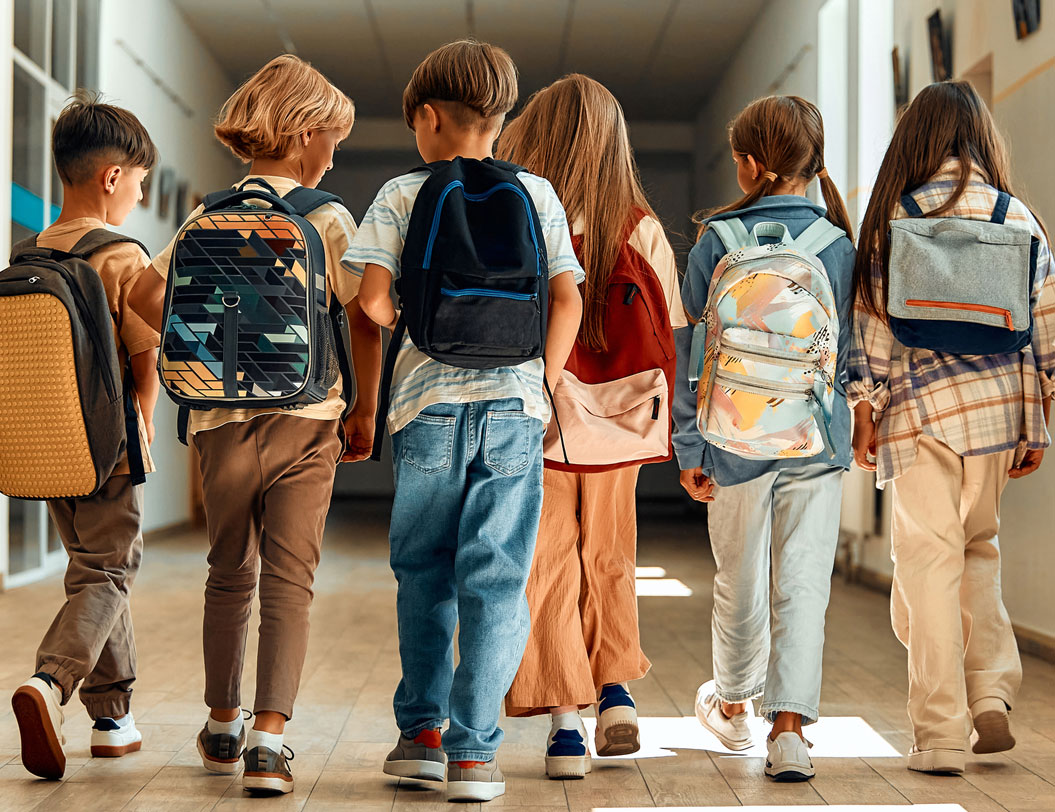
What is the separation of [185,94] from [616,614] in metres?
7.55

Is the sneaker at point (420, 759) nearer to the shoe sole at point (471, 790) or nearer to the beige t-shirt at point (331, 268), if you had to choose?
the shoe sole at point (471, 790)

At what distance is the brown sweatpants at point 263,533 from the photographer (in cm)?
188

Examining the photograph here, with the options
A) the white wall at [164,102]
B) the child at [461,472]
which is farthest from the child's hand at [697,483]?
the white wall at [164,102]

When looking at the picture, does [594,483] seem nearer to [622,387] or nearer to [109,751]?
[622,387]

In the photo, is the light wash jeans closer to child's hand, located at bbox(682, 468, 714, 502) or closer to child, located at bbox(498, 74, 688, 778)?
child's hand, located at bbox(682, 468, 714, 502)

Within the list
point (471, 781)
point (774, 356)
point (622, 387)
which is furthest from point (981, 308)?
point (471, 781)

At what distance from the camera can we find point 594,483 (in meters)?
2.09

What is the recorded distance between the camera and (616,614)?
2.13 metres

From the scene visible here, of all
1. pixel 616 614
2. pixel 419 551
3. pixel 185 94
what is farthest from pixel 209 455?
pixel 185 94

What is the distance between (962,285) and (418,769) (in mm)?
1308

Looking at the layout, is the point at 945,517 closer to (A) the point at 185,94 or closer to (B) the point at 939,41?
(B) the point at 939,41

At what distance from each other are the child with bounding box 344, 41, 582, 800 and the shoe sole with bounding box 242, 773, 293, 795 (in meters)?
0.20

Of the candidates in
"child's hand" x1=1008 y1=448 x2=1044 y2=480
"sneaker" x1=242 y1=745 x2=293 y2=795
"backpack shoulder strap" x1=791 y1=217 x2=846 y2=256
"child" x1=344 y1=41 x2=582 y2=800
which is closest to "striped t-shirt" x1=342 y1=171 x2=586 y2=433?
"child" x1=344 y1=41 x2=582 y2=800

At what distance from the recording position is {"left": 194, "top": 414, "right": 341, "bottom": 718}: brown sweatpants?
1.88 m
